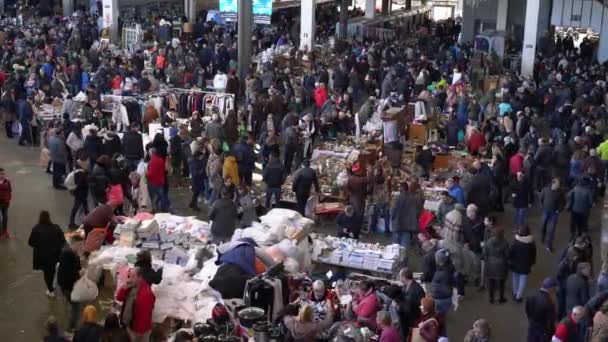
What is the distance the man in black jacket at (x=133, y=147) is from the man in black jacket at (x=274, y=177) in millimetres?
2348

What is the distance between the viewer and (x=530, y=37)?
83.3ft

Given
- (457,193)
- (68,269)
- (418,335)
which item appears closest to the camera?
(418,335)

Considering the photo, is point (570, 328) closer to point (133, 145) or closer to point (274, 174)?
point (274, 174)

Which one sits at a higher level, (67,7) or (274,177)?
(67,7)

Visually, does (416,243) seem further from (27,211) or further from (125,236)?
(27,211)

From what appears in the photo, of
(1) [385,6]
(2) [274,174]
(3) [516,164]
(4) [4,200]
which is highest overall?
(1) [385,6]

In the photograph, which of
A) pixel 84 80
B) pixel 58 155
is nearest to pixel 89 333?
pixel 58 155

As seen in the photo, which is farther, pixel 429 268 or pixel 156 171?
pixel 156 171

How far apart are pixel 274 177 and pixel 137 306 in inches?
202

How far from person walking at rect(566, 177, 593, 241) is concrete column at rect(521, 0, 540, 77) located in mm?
12906

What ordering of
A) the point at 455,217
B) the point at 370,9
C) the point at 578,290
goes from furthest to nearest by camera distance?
1. the point at 370,9
2. the point at 455,217
3. the point at 578,290

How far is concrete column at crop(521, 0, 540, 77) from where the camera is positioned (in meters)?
25.2

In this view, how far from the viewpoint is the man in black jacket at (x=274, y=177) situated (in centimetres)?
1348

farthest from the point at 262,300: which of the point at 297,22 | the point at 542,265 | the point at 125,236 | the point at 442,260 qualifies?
the point at 297,22
